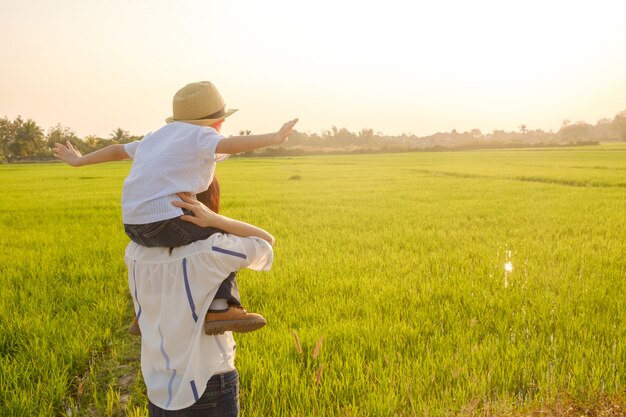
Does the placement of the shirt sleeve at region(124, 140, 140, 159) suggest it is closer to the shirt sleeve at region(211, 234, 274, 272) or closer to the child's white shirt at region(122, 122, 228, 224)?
the child's white shirt at region(122, 122, 228, 224)

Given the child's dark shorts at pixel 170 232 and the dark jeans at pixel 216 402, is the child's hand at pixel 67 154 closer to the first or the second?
the child's dark shorts at pixel 170 232

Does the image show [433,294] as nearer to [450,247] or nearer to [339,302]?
[339,302]

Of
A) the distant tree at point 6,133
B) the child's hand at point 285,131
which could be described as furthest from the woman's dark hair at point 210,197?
the distant tree at point 6,133

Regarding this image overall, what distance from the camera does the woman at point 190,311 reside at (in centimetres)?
146

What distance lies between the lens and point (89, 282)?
451 cm

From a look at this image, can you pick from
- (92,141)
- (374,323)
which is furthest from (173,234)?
(92,141)

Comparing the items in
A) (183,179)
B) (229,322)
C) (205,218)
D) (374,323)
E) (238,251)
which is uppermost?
(183,179)

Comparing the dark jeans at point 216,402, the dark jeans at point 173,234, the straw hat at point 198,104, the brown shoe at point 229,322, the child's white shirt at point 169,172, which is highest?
the straw hat at point 198,104

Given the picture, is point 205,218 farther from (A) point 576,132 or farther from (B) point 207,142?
(A) point 576,132

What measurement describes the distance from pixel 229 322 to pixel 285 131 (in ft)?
1.97

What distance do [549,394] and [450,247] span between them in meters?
3.60

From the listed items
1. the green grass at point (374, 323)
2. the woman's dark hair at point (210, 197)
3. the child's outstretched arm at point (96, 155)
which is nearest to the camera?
the woman's dark hair at point (210, 197)

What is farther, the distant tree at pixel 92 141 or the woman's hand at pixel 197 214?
the distant tree at pixel 92 141

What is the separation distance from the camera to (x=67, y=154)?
1.96 metres
